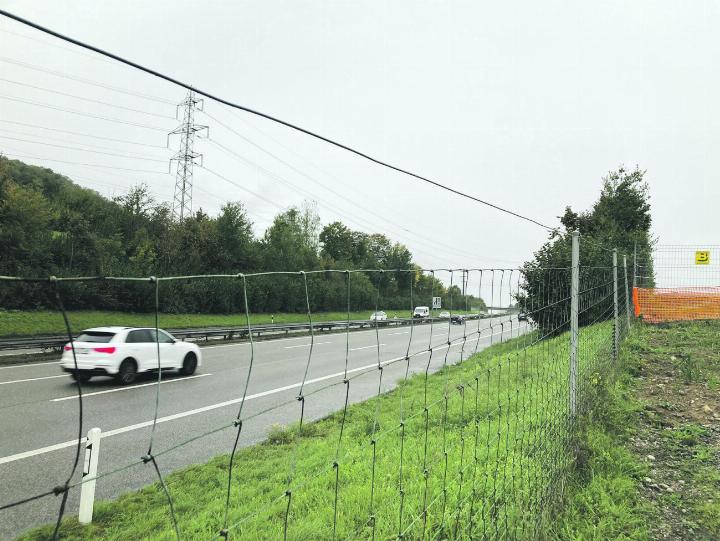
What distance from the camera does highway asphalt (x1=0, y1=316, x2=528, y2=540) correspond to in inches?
88.7

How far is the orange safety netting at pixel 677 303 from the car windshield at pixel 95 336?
545 inches

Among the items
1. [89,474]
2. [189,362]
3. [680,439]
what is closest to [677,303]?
[680,439]

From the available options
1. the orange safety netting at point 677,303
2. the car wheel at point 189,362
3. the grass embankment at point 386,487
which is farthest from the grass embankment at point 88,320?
the orange safety netting at point 677,303

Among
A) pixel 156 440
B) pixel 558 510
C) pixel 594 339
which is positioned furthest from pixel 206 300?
pixel 594 339

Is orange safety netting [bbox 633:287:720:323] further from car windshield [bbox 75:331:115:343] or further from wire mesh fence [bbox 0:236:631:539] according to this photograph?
car windshield [bbox 75:331:115:343]

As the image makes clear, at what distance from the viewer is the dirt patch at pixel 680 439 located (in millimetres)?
3605

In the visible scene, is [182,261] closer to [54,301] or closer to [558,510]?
[54,301]

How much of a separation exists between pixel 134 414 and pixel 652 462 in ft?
20.2

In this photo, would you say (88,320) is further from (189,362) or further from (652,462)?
(652,462)

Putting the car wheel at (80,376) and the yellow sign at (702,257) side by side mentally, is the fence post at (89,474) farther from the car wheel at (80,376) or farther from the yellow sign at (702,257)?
the yellow sign at (702,257)

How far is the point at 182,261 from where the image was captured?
4.13m

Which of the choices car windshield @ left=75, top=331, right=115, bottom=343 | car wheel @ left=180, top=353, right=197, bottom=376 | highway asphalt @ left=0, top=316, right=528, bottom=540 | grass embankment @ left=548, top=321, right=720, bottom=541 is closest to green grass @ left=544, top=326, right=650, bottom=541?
grass embankment @ left=548, top=321, right=720, bottom=541

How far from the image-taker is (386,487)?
3865mm

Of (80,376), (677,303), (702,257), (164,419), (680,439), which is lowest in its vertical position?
(164,419)
